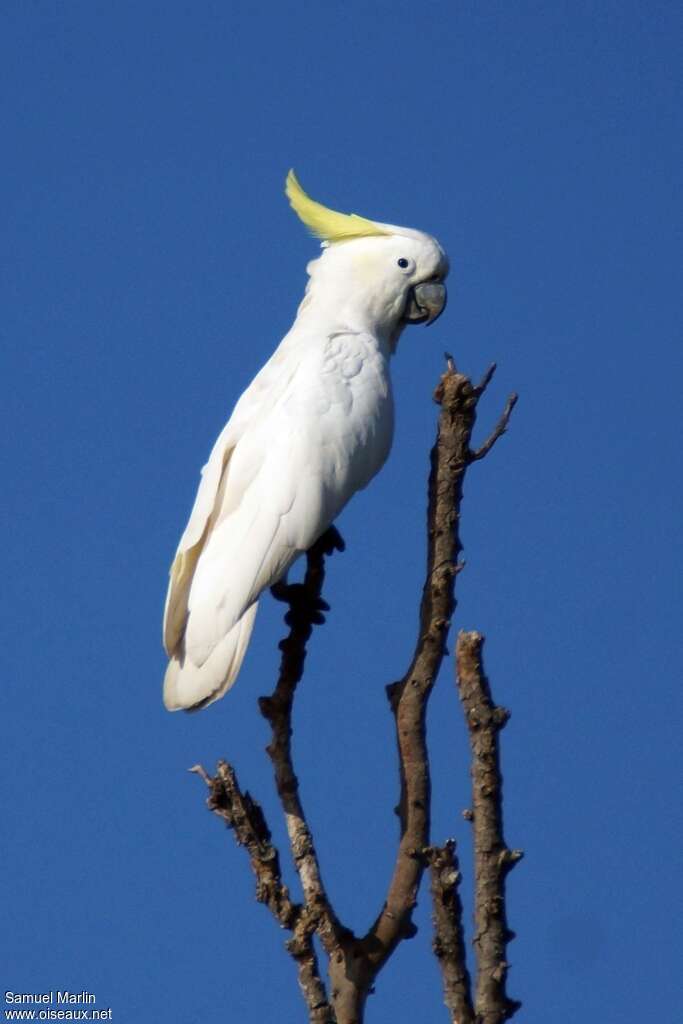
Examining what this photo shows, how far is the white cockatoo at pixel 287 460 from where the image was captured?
4.29 meters

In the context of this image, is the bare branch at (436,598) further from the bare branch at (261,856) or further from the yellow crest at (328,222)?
the yellow crest at (328,222)

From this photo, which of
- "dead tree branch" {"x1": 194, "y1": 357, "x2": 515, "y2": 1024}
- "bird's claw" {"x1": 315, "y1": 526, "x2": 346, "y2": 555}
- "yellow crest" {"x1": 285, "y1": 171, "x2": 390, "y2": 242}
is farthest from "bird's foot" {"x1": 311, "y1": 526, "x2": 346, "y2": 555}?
"yellow crest" {"x1": 285, "y1": 171, "x2": 390, "y2": 242}

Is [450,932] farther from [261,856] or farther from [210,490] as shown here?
[210,490]

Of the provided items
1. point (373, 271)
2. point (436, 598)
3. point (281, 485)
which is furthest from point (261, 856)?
point (373, 271)

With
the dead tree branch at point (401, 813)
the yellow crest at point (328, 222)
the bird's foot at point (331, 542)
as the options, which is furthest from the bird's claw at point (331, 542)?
the yellow crest at point (328, 222)

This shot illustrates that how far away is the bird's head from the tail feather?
1466mm

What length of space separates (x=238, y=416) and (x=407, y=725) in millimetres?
1490

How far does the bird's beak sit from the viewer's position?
5.34m

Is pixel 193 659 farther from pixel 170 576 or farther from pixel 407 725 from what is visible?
pixel 407 725

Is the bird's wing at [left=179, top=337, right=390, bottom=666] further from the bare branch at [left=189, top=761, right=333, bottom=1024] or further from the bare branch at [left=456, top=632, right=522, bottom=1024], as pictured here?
the bare branch at [left=456, top=632, right=522, bottom=1024]

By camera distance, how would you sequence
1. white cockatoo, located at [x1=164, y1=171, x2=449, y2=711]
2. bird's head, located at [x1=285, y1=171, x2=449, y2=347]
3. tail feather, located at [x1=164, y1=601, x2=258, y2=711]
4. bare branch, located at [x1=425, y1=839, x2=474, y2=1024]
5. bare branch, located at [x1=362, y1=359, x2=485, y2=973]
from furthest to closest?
bird's head, located at [x1=285, y1=171, x2=449, y2=347] < white cockatoo, located at [x1=164, y1=171, x2=449, y2=711] < tail feather, located at [x1=164, y1=601, x2=258, y2=711] < bare branch, located at [x1=362, y1=359, x2=485, y2=973] < bare branch, located at [x1=425, y1=839, x2=474, y2=1024]

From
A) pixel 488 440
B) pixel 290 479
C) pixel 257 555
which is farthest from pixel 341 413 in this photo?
pixel 488 440

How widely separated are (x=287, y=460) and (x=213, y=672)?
0.77 metres

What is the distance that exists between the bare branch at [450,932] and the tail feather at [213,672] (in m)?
1.04
